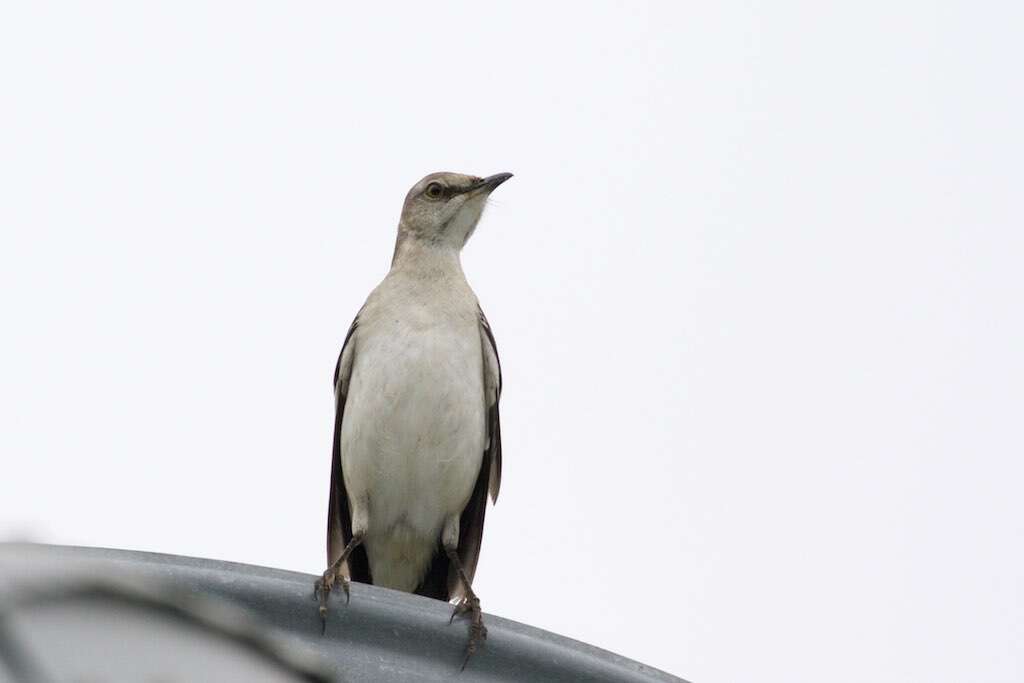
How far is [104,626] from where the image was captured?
1.58m

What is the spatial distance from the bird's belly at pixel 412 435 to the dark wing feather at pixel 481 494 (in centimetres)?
12

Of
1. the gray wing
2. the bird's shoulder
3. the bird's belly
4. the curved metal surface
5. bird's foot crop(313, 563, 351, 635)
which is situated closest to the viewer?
the curved metal surface

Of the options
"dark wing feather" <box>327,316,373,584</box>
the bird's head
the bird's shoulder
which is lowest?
"dark wing feather" <box>327,316,373,584</box>

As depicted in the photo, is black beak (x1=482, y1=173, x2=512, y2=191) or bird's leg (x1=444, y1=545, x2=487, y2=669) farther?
black beak (x1=482, y1=173, x2=512, y2=191)

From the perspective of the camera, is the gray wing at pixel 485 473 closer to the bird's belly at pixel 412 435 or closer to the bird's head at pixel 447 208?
the bird's belly at pixel 412 435

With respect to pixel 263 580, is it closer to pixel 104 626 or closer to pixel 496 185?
pixel 104 626

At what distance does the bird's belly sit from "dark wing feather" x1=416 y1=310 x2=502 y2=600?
12cm

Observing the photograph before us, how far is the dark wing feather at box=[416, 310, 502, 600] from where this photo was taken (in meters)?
7.74

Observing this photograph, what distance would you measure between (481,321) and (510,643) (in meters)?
3.12

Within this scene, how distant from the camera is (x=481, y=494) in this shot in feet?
26.0

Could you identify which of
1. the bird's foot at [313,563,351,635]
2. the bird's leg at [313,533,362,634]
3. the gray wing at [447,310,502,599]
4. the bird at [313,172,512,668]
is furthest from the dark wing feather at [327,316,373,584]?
the bird's foot at [313,563,351,635]

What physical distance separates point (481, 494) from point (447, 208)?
5.68 ft

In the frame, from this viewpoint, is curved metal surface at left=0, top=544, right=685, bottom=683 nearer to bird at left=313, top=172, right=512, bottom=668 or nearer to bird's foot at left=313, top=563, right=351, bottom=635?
bird's foot at left=313, top=563, right=351, bottom=635

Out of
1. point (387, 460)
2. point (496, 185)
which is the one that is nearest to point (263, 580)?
point (387, 460)
